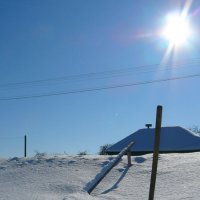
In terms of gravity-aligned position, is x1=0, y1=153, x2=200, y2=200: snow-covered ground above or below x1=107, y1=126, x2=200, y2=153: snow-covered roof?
below

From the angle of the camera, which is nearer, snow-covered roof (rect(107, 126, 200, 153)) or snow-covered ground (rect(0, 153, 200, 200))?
snow-covered ground (rect(0, 153, 200, 200))

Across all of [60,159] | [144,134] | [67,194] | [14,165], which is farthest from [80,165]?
[144,134]

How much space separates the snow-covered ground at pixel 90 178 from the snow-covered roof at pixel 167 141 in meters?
22.1

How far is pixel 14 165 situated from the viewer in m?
12.5

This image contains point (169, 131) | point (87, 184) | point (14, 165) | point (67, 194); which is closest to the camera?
point (67, 194)

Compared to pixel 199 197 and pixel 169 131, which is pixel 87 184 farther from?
pixel 169 131

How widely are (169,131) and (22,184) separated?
2783cm

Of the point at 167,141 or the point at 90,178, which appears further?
the point at 167,141

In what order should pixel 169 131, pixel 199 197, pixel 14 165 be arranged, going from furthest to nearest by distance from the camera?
pixel 169 131
pixel 14 165
pixel 199 197

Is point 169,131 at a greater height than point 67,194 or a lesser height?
greater

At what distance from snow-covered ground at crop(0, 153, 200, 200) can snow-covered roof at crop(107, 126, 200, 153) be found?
22.1 meters

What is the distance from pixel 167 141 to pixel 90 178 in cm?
2536

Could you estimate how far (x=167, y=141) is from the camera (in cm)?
3538

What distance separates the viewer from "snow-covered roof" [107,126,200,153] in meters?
34.7
